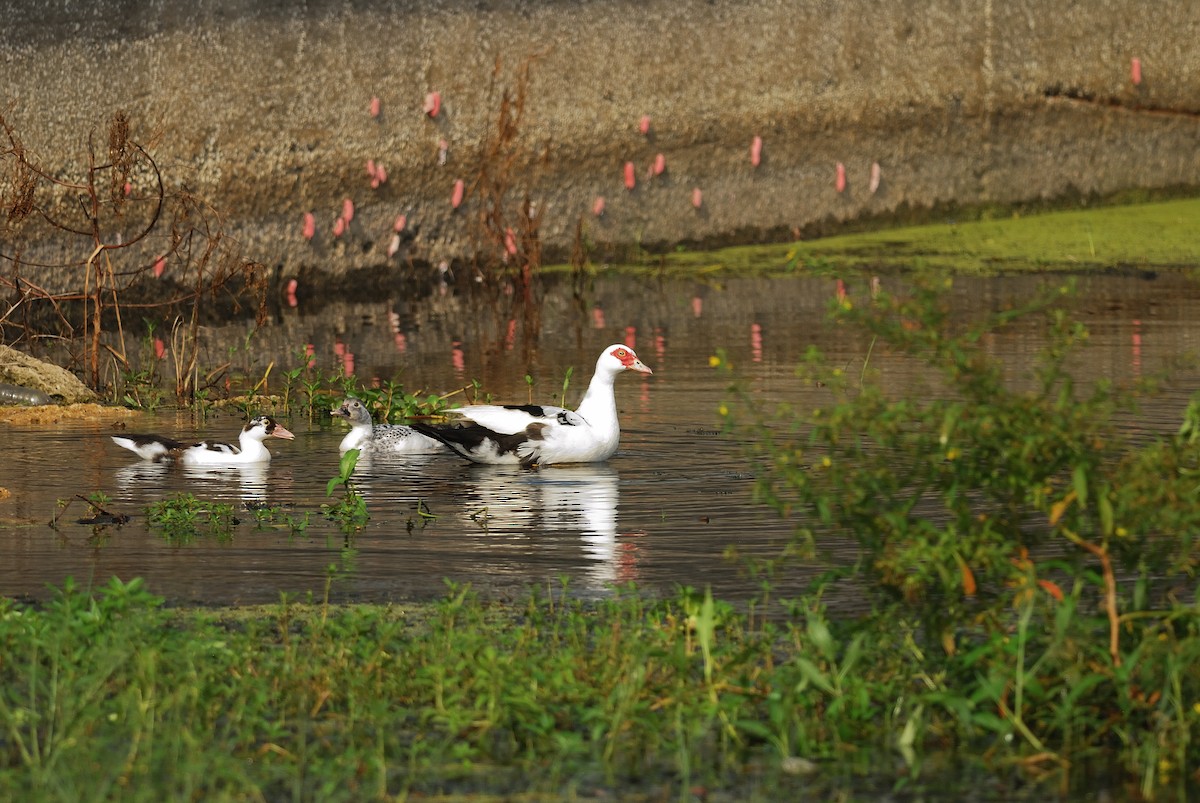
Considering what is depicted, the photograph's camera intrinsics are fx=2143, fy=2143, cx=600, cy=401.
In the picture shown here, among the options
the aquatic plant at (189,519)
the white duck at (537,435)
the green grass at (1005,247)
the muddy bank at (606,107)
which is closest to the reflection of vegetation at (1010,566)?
the aquatic plant at (189,519)

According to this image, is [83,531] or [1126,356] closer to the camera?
[83,531]

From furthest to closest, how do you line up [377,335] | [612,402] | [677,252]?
[677,252]
[377,335]
[612,402]

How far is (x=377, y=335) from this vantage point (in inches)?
584

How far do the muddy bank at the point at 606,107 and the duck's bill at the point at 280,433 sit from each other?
6342mm

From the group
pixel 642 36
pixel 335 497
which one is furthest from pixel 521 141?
pixel 335 497

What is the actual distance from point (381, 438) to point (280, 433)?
46 cm

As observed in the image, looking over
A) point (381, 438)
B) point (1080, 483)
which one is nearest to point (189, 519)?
point (381, 438)

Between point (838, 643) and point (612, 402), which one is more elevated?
point (612, 402)

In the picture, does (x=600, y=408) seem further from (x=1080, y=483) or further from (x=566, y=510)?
(x=1080, y=483)

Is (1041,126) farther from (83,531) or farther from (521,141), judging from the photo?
(83,531)

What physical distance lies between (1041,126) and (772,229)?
277 cm

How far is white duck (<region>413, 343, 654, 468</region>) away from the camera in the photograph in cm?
938

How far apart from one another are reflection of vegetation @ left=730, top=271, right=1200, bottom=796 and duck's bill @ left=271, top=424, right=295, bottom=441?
473 cm

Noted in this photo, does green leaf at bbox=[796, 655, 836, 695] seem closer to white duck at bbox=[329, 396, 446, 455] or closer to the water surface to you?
the water surface
